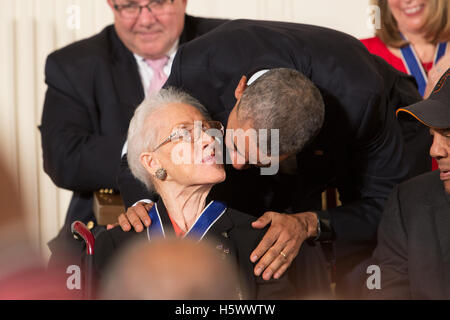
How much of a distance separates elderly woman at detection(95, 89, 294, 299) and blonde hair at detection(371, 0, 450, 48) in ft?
2.84

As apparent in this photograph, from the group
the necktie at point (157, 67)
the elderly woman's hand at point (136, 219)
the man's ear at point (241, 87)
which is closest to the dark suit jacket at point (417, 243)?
the man's ear at point (241, 87)

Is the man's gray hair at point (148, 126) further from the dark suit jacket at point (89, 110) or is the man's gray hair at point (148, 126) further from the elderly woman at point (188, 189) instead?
the dark suit jacket at point (89, 110)

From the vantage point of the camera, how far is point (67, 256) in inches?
72.9

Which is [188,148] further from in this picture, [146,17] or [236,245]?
[146,17]

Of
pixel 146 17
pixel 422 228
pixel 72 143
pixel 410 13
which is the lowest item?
pixel 72 143

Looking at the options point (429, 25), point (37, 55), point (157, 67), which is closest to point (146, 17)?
point (157, 67)

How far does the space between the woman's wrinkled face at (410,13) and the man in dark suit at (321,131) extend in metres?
0.34

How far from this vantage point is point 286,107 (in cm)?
143

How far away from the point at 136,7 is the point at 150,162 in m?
0.85

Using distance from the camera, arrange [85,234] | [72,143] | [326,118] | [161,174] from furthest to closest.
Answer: [72,143], [326,118], [161,174], [85,234]
